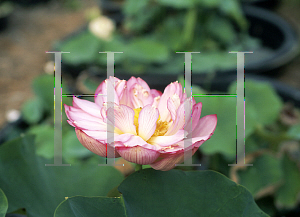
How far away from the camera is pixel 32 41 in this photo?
6.66ft

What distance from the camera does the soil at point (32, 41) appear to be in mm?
1583

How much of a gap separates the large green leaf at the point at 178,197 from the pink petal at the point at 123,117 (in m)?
0.05

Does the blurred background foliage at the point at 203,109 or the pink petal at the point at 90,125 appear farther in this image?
the blurred background foliage at the point at 203,109

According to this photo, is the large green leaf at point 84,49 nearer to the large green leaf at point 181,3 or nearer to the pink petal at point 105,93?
the large green leaf at point 181,3

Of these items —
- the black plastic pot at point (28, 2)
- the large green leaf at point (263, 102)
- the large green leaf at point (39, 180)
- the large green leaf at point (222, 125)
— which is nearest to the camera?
the large green leaf at point (39, 180)

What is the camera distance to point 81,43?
1457mm

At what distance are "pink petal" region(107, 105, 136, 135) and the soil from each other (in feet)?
4.08

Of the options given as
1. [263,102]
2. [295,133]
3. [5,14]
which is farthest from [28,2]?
[295,133]

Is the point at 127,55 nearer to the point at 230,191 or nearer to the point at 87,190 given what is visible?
the point at 87,190

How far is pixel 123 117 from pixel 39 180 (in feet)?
0.64

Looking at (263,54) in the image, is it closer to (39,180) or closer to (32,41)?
(32,41)

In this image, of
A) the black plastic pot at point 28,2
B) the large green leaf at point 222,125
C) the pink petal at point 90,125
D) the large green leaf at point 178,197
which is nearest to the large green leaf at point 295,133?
the large green leaf at point 222,125

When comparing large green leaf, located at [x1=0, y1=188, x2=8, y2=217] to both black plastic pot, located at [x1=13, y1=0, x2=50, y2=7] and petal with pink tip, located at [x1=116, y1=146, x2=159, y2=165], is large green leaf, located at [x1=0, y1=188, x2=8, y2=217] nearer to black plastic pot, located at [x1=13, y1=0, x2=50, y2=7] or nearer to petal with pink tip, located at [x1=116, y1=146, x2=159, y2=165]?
petal with pink tip, located at [x1=116, y1=146, x2=159, y2=165]

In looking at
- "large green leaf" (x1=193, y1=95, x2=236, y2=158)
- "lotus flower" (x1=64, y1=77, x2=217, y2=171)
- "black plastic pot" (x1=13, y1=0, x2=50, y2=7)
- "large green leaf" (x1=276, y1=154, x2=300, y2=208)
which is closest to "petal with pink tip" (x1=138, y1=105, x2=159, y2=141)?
"lotus flower" (x1=64, y1=77, x2=217, y2=171)
